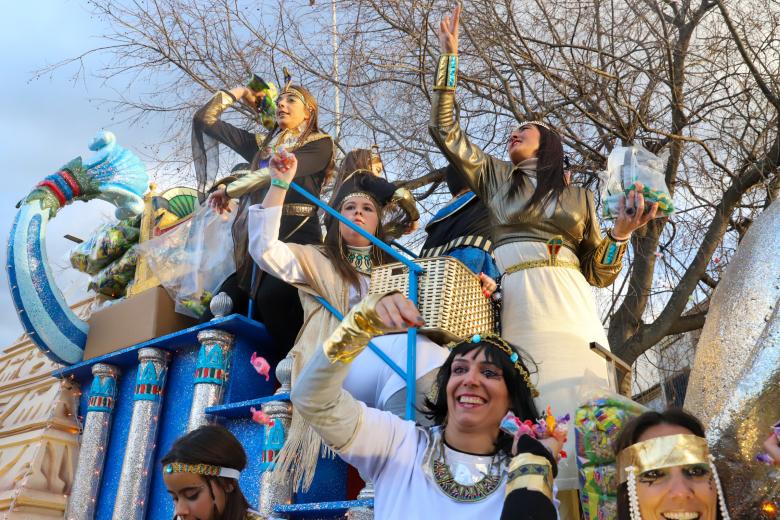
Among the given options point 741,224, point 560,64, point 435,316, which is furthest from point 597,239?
point 741,224

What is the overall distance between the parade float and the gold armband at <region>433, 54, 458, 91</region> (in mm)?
752

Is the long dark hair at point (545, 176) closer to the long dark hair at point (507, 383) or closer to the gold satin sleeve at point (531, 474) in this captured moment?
the long dark hair at point (507, 383)

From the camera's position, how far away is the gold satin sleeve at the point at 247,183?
3916mm

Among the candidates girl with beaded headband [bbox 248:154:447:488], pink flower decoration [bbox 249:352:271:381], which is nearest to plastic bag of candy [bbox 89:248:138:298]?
pink flower decoration [bbox 249:352:271:381]

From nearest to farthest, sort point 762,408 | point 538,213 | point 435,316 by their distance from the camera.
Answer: point 762,408 → point 435,316 → point 538,213

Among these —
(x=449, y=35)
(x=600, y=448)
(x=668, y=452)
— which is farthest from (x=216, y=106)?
(x=668, y=452)

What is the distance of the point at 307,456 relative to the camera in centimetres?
321

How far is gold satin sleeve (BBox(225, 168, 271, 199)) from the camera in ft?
12.8

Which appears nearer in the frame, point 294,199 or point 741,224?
point 294,199

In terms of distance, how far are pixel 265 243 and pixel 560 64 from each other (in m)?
3.77

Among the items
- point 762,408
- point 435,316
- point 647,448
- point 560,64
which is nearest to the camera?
point 647,448

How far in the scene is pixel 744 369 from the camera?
231cm

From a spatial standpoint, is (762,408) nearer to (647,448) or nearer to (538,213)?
(647,448)

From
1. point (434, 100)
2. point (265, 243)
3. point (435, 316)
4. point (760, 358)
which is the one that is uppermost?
point (434, 100)
